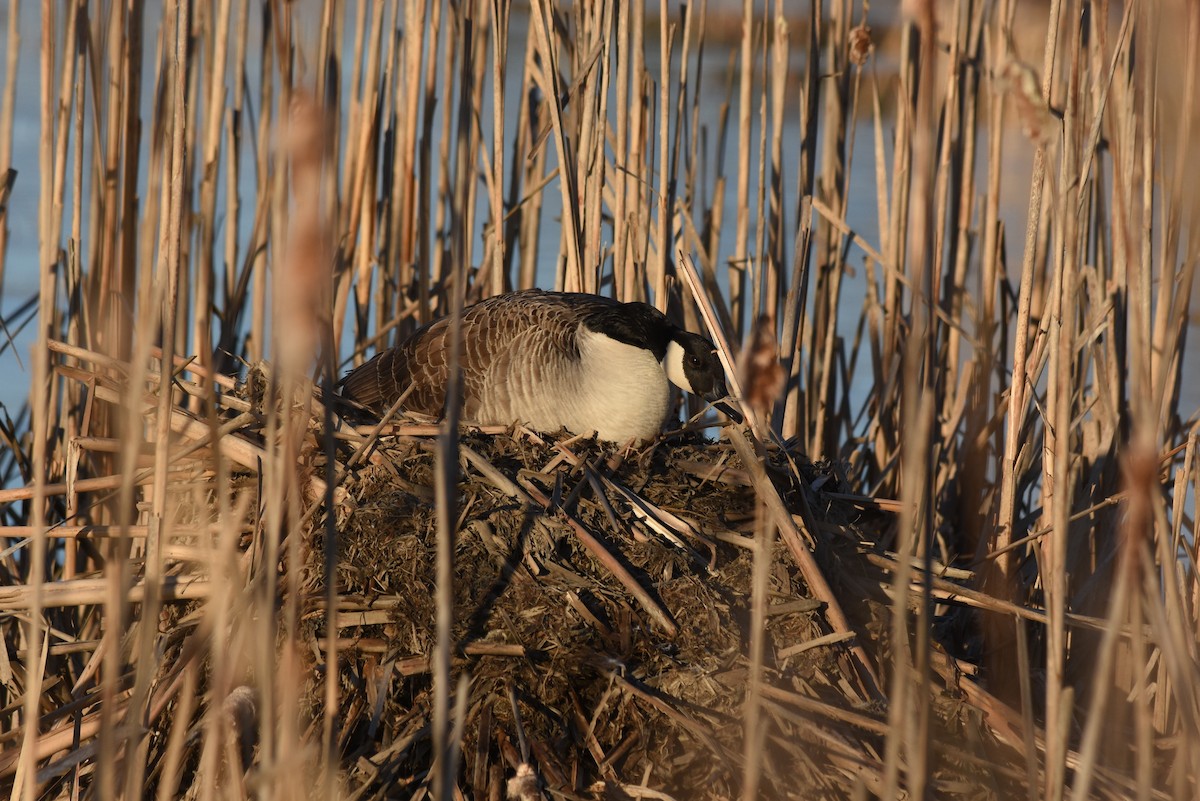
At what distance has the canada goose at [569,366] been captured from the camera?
351 centimetres

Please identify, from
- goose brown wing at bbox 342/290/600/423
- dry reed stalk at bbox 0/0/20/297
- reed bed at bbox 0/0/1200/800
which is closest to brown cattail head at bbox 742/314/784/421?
reed bed at bbox 0/0/1200/800

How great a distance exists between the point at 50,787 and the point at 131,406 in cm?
162

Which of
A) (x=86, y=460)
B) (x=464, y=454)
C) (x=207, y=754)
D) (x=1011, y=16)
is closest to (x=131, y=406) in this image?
(x=207, y=754)

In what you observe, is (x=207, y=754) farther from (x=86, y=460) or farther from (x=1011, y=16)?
(x=1011, y=16)

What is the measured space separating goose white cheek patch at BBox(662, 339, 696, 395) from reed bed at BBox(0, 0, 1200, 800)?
25cm

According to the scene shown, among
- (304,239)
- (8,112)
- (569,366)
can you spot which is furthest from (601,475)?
(304,239)

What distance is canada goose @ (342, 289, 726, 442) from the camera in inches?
138

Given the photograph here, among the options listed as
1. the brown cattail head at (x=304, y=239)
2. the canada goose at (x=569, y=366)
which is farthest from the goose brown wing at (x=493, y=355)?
the brown cattail head at (x=304, y=239)

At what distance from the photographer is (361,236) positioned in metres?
4.17

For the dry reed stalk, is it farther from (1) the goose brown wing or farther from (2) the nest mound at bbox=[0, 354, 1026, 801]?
(1) the goose brown wing

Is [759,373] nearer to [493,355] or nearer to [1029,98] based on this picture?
[1029,98]

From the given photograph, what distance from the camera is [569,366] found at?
141 inches

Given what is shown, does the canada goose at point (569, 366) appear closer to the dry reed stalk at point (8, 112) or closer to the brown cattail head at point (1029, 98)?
the dry reed stalk at point (8, 112)

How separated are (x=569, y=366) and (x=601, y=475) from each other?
497 millimetres
